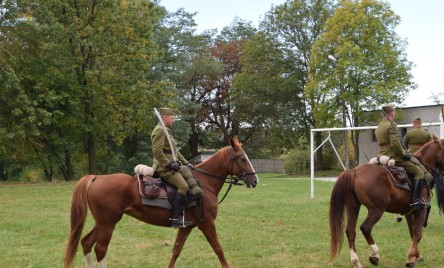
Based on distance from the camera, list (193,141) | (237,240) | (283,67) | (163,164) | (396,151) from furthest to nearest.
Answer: (193,141), (283,67), (237,240), (396,151), (163,164)

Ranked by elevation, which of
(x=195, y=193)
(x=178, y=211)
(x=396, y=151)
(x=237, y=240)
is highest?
(x=396, y=151)

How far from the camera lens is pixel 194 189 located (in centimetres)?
847

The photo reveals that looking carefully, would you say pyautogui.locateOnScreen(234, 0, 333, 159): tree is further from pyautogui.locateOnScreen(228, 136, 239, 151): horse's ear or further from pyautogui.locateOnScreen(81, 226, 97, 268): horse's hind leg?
pyautogui.locateOnScreen(81, 226, 97, 268): horse's hind leg

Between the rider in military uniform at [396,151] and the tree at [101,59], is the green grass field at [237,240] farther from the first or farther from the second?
the tree at [101,59]

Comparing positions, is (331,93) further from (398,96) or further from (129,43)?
(129,43)

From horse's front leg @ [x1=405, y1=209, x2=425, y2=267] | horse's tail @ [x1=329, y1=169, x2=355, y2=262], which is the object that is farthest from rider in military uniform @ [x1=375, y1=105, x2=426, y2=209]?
horse's tail @ [x1=329, y1=169, x2=355, y2=262]

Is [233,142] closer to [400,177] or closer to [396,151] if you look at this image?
[396,151]

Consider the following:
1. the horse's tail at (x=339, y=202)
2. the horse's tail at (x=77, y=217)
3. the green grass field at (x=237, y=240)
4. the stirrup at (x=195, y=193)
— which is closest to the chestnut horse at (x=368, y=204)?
the horse's tail at (x=339, y=202)

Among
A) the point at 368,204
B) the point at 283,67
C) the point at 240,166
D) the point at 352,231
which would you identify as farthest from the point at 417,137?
the point at 283,67

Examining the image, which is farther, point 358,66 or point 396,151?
point 358,66

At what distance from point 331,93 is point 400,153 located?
3491 cm

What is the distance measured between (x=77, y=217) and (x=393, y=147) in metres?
6.03

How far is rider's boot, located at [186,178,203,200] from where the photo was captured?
8.44 meters

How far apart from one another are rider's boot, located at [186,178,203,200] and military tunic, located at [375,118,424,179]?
388cm
